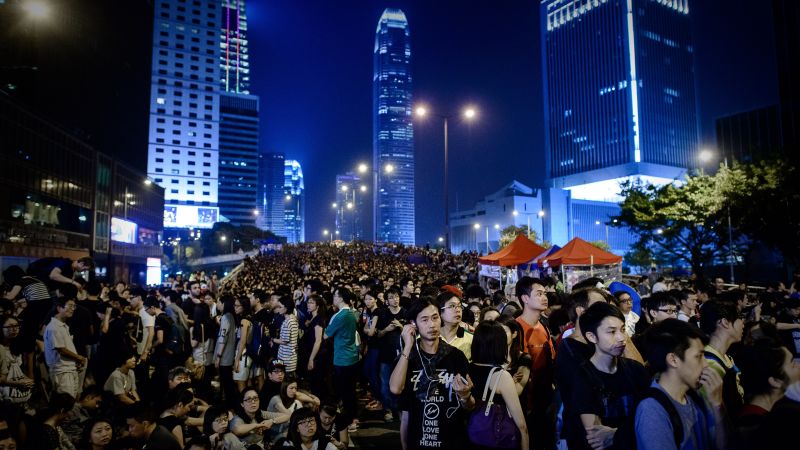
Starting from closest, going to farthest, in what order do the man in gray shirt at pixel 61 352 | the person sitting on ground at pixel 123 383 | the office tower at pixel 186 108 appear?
the man in gray shirt at pixel 61 352 → the person sitting on ground at pixel 123 383 → the office tower at pixel 186 108

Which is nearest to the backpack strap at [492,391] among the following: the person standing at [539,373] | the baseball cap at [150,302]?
the person standing at [539,373]

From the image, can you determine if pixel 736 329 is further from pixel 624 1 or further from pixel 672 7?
pixel 672 7

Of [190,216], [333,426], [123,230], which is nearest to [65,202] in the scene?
[123,230]

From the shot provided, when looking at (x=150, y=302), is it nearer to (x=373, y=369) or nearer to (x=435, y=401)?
(x=373, y=369)

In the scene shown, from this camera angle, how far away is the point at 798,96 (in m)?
51.9

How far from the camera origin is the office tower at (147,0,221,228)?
109 metres

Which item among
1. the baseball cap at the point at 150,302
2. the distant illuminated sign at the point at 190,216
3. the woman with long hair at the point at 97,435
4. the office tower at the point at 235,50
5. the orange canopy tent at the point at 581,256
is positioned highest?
the office tower at the point at 235,50

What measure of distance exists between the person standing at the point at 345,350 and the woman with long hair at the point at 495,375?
12.5 feet

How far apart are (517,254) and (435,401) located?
45.4 ft

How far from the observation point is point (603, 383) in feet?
10.4

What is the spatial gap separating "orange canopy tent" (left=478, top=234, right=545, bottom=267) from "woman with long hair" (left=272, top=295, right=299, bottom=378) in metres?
10.2

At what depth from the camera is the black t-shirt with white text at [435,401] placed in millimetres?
3580

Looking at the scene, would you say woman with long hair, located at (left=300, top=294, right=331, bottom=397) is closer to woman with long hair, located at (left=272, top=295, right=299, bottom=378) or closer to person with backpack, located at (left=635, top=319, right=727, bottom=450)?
woman with long hair, located at (left=272, top=295, right=299, bottom=378)

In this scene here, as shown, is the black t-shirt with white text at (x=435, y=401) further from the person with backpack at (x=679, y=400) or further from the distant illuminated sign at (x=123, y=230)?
the distant illuminated sign at (x=123, y=230)
